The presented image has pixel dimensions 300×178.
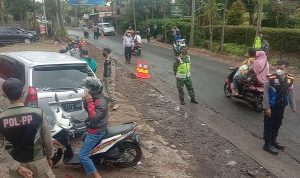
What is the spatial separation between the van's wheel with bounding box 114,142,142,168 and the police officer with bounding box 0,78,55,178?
2664mm

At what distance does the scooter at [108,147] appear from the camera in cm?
640

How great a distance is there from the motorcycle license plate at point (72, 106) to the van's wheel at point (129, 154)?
1.65 m

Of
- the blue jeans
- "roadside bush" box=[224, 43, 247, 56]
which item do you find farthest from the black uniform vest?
"roadside bush" box=[224, 43, 247, 56]

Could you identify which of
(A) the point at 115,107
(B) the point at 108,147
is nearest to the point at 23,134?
(B) the point at 108,147

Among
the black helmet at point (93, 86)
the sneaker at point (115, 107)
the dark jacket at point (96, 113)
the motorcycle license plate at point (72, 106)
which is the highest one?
the black helmet at point (93, 86)

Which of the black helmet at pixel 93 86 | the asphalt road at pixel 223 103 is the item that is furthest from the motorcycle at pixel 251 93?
the black helmet at pixel 93 86

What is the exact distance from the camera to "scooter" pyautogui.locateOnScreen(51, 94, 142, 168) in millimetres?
6404

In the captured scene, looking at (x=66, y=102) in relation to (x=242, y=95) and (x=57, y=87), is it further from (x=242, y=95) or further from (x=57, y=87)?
(x=242, y=95)

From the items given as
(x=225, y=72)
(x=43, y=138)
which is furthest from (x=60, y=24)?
(x=43, y=138)

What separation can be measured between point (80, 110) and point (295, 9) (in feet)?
94.1

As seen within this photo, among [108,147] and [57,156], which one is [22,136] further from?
[57,156]

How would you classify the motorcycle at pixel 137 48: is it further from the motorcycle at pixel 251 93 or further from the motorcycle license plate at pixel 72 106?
the motorcycle license plate at pixel 72 106

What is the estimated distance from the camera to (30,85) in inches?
299

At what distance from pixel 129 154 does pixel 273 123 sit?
120 inches
